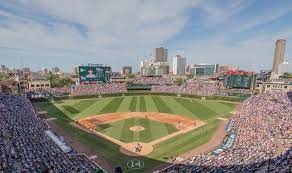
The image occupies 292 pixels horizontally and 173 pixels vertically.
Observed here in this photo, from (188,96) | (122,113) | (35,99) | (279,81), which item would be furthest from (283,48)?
(35,99)

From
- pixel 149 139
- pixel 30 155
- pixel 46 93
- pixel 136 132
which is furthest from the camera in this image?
pixel 46 93

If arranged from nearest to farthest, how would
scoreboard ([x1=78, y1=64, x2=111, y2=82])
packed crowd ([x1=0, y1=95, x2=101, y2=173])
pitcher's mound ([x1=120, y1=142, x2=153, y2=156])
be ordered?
1. packed crowd ([x1=0, y1=95, x2=101, y2=173])
2. pitcher's mound ([x1=120, y1=142, x2=153, y2=156])
3. scoreboard ([x1=78, y1=64, x2=111, y2=82])

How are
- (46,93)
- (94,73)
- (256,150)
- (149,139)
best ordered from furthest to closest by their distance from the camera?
(94,73), (46,93), (149,139), (256,150)

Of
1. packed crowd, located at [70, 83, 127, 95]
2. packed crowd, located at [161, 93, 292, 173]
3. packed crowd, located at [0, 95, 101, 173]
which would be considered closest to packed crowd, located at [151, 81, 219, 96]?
packed crowd, located at [70, 83, 127, 95]

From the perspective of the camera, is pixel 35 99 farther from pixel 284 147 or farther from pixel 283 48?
pixel 283 48

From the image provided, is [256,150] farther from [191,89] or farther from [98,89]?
[98,89]

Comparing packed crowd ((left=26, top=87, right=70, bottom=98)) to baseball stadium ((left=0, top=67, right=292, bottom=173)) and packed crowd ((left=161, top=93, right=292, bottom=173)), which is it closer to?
baseball stadium ((left=0, top=67, right=292, bottom=173))

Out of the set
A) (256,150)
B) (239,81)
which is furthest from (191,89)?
(256,150)

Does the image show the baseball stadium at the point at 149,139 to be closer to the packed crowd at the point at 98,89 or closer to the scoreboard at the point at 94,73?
A: the packed crowd at the point at 98,89
